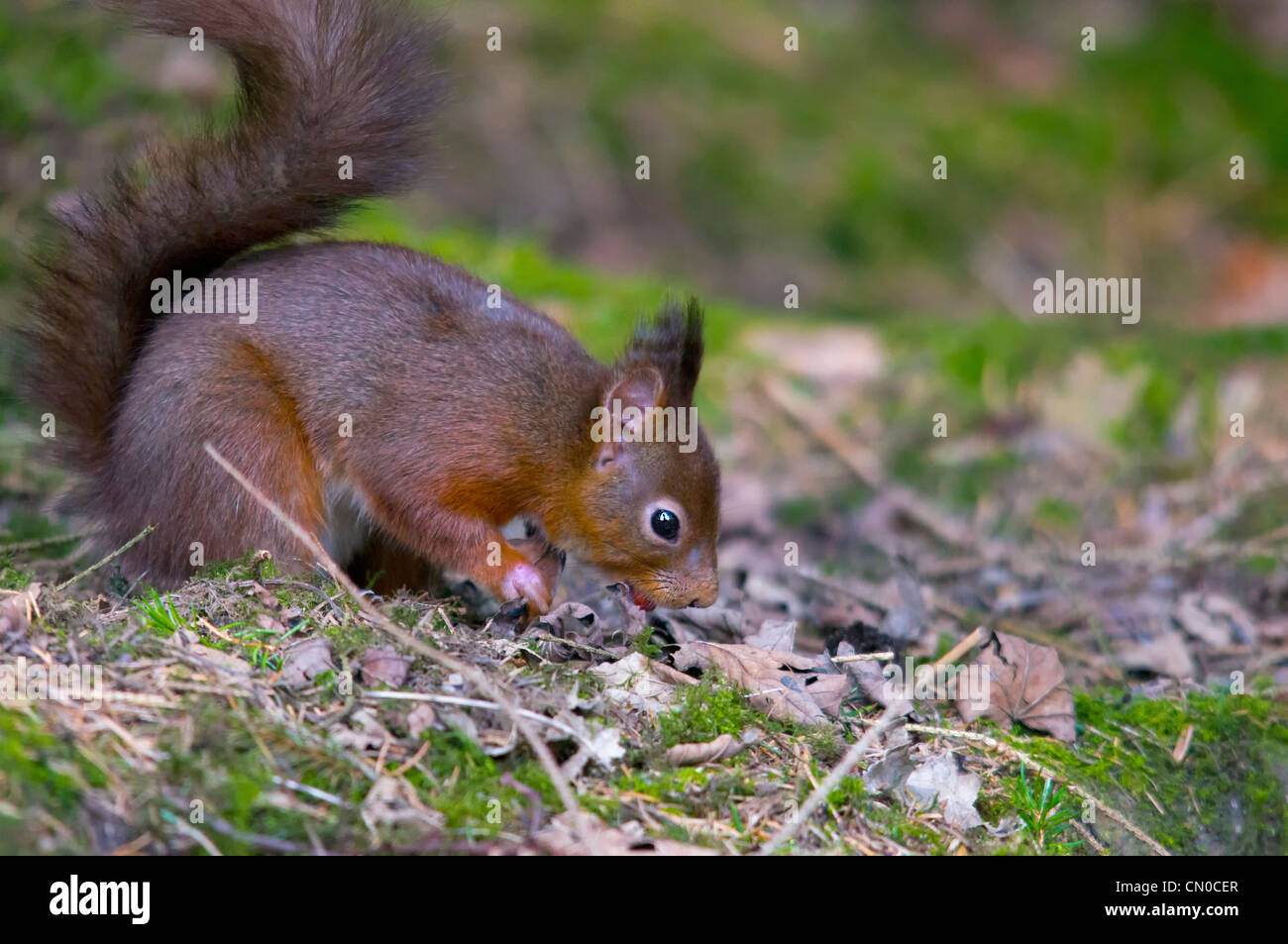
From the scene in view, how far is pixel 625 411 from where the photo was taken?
3.83 meters

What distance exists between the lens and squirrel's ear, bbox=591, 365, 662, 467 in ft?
12.5

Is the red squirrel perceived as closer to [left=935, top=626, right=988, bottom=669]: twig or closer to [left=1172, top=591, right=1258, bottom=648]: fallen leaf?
[left=935, top=626, right=988, bottom=669]: twig

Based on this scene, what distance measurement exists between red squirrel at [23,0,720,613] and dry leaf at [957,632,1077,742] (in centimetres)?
87

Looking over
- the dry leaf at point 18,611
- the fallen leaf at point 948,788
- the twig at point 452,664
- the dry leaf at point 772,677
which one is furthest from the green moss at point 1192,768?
the dry leaf at point 18,611

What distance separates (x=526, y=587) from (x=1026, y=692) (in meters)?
1.41

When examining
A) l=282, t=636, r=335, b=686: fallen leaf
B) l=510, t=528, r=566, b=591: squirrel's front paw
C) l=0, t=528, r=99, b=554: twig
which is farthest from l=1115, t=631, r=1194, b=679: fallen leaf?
l=0, t=528, r=99, b=554: twig

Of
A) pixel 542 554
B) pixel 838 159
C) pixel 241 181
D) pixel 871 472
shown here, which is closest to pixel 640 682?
pixel 542 554

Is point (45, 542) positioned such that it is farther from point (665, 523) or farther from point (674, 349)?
point (674, 349)

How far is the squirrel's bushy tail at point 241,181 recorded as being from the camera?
3670mm

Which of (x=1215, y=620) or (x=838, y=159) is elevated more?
(x=838, y=159)

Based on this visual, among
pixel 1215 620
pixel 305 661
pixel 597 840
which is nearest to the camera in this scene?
pixel 597 840

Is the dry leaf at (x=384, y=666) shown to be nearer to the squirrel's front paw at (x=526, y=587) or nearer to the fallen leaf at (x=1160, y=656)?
the squirrel's front paw at (x=526, y=587)
